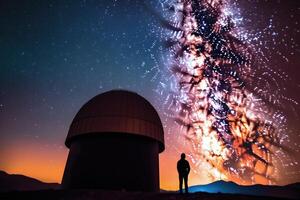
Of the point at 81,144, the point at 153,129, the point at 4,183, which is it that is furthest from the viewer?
the point at 4,183

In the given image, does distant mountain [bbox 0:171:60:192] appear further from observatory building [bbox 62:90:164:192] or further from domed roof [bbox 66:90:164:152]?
observatory building [bbox 62:90:164:192]

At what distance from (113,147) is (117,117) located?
6.37ft

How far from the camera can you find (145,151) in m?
16.2

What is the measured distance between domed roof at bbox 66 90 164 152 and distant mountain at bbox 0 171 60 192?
7457 cm

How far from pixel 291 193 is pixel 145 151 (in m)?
87.7

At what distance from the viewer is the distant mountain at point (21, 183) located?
80300 millimetres

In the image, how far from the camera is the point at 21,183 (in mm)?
86688

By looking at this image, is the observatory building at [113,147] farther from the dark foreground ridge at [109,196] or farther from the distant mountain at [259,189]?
the distant mountain at [259,189]

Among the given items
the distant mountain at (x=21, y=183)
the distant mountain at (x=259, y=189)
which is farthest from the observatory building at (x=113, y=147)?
the distant mountain at (x=21, y=183)

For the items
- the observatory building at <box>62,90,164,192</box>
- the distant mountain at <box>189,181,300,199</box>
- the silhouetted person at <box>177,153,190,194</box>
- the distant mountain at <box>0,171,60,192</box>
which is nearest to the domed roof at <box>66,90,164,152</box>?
the observatory building at <box>62,90,164,192</box>

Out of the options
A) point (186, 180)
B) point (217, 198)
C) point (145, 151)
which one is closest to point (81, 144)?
point (145, 151)

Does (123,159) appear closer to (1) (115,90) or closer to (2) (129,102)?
(2) (129,102)

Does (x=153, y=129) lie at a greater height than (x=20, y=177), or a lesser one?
greater

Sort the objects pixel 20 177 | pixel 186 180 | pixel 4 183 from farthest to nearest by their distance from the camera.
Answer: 1. pixel 20 177
2. pixel 4 183
3. pixel 186 180
